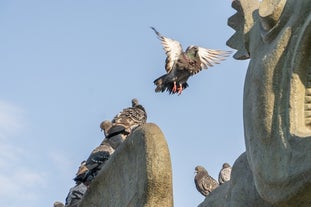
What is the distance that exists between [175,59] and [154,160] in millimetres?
8126

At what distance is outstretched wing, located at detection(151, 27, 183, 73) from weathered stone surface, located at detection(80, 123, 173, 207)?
7.45m

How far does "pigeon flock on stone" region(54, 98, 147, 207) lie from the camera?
834cm

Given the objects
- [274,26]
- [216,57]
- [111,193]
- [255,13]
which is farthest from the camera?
[216,57]

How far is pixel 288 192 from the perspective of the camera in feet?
15.6

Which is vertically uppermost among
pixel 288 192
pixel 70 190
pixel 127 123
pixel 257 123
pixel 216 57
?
pixel 216 57

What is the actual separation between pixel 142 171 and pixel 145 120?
13.7 feet

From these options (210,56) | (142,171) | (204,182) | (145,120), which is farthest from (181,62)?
(142,171)

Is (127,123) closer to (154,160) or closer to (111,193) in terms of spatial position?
(111,193)

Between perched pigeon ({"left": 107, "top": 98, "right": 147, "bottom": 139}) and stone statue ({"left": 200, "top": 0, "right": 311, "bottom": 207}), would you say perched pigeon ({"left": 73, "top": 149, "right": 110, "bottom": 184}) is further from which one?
stone statue ({"left": 200, "top": 0, "right": 311, "bottom": 207})

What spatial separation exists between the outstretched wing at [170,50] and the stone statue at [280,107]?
8.53 metres

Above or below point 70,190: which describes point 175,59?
above

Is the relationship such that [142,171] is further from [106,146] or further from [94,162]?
[106,146]

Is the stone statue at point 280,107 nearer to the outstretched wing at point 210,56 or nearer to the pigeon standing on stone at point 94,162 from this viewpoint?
the pigeon standing on stone at point 94,162

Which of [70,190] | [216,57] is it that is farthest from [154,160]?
[216,57]
